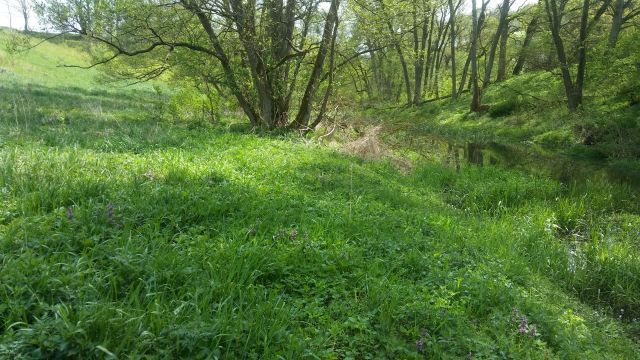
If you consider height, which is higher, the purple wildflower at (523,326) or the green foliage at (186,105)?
the green foliage at (186,105)

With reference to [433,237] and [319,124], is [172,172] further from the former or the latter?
[319,124]

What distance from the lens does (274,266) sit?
11.7 feet

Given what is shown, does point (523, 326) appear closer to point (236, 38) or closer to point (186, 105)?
point (236, 38)

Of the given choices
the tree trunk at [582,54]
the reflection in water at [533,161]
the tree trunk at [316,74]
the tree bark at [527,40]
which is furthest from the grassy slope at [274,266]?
the tree bark at [527,40]

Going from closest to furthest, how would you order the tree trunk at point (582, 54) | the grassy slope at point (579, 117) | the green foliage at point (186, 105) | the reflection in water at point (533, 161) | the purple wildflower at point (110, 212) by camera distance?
the purple wildflower at point (110, 212) < the reflection in water at point (533, 161) < the grassy slope at point (579, 117) < the green foliage at point (186, 105) < the tree trunk at point (582, 54)

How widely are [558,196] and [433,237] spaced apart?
4.50m

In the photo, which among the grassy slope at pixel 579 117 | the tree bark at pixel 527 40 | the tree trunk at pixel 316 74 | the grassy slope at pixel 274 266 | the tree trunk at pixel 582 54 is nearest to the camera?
the grassy slope at pixel 274 266

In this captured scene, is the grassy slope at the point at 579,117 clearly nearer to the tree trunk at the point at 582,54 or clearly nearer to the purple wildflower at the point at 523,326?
the tree trunk at the point at 582,54

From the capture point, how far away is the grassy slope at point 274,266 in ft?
8.33

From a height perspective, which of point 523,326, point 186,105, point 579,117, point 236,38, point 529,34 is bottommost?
point 523,326

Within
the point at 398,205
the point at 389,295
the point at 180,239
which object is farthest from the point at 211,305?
the point at 398,205

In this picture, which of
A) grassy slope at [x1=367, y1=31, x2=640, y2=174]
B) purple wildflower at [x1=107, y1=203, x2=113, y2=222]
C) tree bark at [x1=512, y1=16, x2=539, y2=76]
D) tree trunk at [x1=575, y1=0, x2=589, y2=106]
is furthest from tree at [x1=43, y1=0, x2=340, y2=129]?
tree bark at [x1=512, y1=16, x2=539, y2=76]

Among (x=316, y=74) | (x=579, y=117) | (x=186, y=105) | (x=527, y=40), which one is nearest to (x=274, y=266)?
(x=316, y=74)

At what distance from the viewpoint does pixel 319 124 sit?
13.9m
